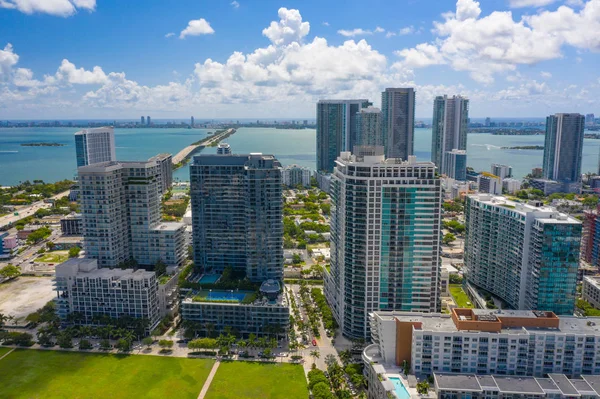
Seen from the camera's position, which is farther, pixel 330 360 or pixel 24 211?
pixel 24 211

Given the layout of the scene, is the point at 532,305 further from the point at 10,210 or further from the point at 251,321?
the point at 10,210

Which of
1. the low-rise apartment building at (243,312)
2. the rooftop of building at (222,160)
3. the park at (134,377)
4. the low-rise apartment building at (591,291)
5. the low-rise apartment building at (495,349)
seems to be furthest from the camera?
the rooftop of building at (222,160)

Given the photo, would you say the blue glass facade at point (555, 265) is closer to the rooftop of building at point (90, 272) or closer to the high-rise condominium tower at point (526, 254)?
the high-rise condominium tower at point (526, 254)

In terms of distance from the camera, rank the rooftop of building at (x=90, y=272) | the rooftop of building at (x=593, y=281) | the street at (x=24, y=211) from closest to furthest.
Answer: the rooftop of building at (x=90, y=272) < the rooftop of building at (x=593, y=281) < the street at (x=24, y=211)

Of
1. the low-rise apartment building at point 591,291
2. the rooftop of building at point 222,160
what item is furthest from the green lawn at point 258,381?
the low-rise apartment building at point 591,291

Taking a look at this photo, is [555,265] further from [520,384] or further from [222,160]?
[222,160]

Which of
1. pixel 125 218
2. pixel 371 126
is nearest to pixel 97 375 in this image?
pixel 125 218
